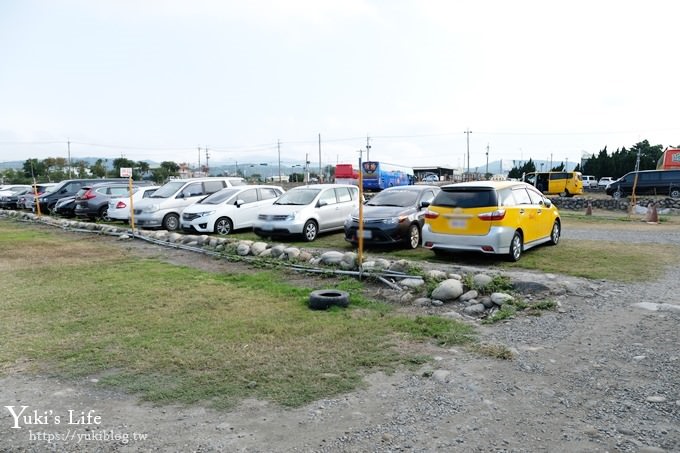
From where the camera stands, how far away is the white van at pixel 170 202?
55.2 ft

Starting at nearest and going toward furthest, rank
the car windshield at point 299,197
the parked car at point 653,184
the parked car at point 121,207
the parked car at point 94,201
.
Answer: the car windshield at point 299,197, the parked car at point 121,207, the parked car at point 94,201, the parked car at point 653,184

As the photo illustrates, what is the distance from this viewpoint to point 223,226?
15.4m

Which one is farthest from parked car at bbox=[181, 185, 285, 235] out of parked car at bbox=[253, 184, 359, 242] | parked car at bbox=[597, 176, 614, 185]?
parked car at bbox=[597, 176, 614, 185]

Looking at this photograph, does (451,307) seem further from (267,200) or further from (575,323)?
(267,200)

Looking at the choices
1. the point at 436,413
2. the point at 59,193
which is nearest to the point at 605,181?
the point at 59,193

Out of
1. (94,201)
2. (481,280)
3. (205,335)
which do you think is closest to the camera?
(205,335)

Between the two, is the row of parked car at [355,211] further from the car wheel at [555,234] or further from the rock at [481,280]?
the rock at [481,280]

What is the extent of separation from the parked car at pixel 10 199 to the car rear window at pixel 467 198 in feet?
90.3

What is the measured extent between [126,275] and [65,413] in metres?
5.52

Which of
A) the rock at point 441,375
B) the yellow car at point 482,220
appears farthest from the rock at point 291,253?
the rock at point 441,375

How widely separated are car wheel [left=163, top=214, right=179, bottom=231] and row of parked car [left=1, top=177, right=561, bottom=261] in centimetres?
3

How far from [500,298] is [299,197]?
28.4 feet

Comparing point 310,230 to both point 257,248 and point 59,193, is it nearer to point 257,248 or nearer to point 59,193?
point 257,248

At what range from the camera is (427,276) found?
775 centimetres
